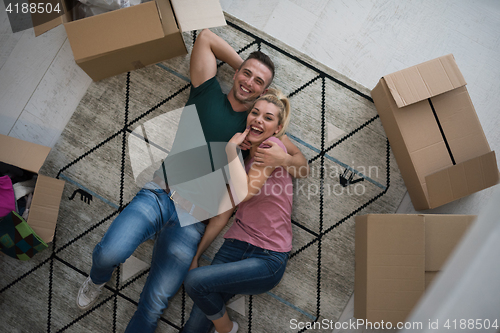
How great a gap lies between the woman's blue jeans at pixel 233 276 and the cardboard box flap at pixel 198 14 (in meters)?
1.18

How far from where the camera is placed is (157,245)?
166 cm

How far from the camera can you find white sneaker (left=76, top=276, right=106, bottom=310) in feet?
5.69

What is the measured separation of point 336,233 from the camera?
5.85ft

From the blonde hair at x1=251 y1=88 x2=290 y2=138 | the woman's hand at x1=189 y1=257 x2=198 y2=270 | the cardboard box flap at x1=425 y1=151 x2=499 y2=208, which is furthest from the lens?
the woman's hand at x1=189 y1=257 x2=198 y2=270

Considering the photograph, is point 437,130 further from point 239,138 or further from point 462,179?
point 239,138

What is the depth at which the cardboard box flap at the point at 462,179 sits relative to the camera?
4.79 ft

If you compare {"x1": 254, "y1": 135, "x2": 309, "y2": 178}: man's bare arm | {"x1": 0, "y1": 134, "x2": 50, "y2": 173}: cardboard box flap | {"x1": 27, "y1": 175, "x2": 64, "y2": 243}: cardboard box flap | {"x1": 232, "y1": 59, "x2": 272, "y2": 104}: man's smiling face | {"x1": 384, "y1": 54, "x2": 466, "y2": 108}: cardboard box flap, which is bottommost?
{"x1": 27, "y1": 175, "x2": 64, "y2": 243}: cardboard box flap

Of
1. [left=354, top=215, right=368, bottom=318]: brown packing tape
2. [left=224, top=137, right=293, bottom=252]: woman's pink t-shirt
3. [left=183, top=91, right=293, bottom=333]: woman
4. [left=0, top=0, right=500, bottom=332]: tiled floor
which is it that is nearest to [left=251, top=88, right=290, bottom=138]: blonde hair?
[left=183, top=91, right=293, bottom=333]: woman

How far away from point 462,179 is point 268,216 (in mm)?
965

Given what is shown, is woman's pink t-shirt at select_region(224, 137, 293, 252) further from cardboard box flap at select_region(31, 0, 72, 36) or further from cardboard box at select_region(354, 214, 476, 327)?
cardboard box flap at select_region(31, 0, 72, 36)

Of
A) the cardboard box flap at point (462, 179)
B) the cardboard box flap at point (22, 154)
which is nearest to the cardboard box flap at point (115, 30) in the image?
the cardboard box flap at point (22, 154)

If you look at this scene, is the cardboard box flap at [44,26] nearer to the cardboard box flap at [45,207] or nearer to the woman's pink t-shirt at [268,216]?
the cardboard box flap at [45,207]

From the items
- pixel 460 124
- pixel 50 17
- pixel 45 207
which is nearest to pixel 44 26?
pixel 50 17

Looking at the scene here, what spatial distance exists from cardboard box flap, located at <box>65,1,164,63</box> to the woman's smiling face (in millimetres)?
604
